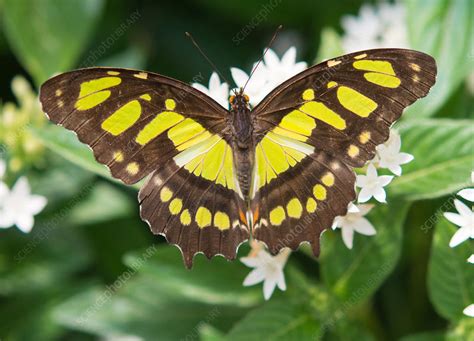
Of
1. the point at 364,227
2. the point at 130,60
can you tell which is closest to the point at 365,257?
the point at 364,227

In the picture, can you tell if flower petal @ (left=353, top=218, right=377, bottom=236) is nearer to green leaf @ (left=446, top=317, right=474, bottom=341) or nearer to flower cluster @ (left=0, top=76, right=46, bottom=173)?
green leaf @ (left=446, top=317, right=474, bottom=341)

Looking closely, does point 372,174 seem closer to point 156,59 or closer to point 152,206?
point 152,206

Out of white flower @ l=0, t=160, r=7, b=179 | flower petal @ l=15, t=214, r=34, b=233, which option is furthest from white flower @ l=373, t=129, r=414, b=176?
white flower @ l=0, t=160, r=7, b=179

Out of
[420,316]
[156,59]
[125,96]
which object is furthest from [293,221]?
[156,59]

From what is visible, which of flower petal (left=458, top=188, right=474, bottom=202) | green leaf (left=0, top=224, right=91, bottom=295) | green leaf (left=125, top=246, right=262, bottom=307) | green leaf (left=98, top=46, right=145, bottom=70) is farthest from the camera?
green leaf (left=98, top=46, right=145, bottom=70)

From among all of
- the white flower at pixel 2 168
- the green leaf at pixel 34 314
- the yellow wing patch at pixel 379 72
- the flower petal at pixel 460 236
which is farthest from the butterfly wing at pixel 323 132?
the green leaf at pixel 34 314

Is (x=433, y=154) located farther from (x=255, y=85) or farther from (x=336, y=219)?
(x=255, y=85)
